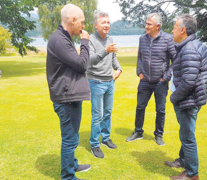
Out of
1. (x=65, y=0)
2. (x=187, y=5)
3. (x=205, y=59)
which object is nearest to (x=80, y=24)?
(x=205, y=59)

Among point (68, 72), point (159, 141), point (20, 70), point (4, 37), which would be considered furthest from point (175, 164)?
point (20, 70)

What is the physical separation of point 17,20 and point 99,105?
15.4m

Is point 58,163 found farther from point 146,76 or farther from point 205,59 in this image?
point 205,59

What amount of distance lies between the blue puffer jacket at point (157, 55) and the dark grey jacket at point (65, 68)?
1.90 meters

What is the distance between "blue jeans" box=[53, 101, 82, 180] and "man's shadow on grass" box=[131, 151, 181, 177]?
4.50 ft

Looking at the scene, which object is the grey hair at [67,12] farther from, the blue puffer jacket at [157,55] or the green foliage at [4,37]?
the green foliage at [4,37]

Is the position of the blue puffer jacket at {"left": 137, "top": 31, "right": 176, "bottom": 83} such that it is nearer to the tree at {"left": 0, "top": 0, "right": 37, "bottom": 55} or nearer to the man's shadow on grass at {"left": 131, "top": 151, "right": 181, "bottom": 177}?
the man's shadow on grass at {"left": 131, "top": 151, "right": 181, "bottom": 177}

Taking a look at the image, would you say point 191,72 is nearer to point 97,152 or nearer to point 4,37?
point 97,152

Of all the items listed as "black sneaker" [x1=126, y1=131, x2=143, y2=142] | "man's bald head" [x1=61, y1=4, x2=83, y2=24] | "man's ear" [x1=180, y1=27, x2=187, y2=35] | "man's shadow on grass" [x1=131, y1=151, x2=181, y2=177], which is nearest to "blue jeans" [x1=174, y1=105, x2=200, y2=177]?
"man's shadow on grass" [x1=131, y1=151, x2=181, y2=177]

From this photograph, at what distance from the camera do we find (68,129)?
297cm

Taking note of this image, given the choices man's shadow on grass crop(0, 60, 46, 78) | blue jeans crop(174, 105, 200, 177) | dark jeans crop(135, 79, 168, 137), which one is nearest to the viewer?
blue jeans crop(174, 105, 200, 177)

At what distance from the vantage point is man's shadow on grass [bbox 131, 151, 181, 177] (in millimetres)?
3675

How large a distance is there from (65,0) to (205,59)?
39.7 meters

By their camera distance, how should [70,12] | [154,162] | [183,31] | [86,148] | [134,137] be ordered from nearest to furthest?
[70,12], [183,31], [154,162], [86,148], [134,137]
